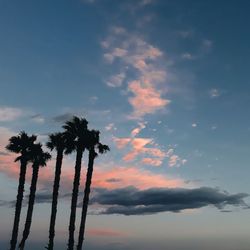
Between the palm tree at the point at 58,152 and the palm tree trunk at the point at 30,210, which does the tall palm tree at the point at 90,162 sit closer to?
the palm tree at the point at 58,152

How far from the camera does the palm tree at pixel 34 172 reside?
58.6 metres

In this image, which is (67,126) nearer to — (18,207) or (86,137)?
(86,137)

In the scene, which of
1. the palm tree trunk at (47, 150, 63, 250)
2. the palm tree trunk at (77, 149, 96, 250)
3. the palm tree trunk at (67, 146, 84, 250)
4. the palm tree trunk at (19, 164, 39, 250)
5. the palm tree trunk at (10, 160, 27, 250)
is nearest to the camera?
the palm tree trunk at (67, 146, 84, 250)

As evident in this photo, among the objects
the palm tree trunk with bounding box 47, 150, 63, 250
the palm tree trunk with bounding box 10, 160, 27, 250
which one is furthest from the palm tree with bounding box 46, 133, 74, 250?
the palm tree trunk with bounding box 10, 160, 27, 250

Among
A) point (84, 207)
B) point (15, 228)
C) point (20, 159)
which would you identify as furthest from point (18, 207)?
point (84, 207)

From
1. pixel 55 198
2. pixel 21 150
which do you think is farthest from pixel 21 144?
pixel 55 198

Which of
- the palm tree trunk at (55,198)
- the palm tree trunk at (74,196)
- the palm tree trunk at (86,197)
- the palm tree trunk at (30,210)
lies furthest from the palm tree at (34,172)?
the palm tree trunk at (86,197)

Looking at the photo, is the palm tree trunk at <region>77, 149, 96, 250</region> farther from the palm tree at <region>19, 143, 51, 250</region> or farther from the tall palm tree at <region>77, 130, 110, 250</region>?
the palm tree at <region>19, 143, 51, 250</region>

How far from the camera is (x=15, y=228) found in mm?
56531

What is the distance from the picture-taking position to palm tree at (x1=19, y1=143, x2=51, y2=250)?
192 feet

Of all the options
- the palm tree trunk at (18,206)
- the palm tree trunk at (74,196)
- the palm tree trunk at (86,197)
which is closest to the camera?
the palm tree trunk at (74,196)

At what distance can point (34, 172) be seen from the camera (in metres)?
60.8

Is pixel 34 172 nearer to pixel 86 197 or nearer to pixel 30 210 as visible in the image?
pixel 30 210

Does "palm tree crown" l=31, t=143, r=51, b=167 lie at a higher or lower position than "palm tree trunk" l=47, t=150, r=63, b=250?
higher
